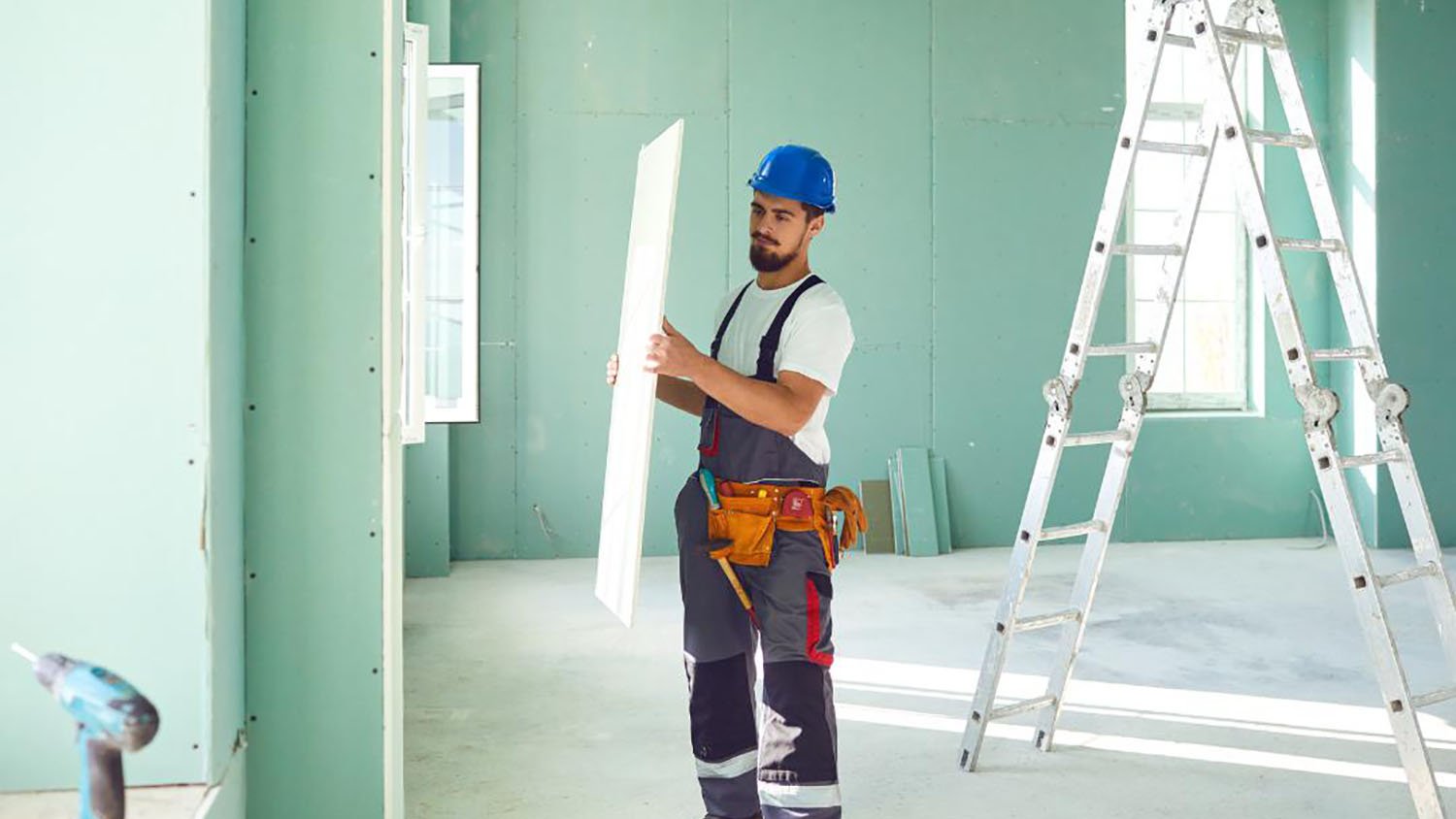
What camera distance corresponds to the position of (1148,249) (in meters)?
3.17

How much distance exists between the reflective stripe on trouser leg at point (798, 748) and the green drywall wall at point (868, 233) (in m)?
4.57

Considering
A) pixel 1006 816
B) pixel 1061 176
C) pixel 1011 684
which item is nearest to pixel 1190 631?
pixel 1011 684

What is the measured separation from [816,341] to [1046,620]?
132 centimetres

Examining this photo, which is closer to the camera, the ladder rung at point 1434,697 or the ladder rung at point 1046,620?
the ladder rung at point 1434,697

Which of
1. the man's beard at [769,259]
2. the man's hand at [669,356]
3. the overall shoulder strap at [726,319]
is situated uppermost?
the man's beard at [769,259]

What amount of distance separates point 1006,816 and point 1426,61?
22.1ft

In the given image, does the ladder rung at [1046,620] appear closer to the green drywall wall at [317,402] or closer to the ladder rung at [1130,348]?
the ladder rung at [1130,348]

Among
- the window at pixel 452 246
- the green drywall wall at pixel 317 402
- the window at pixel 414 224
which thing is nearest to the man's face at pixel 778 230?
the green drywall wall at pixel 317 402

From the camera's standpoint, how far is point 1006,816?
2.91 meters

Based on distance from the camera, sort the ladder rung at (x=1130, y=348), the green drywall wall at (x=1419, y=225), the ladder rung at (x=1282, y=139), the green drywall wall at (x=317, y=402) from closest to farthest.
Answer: the green drywall wall at (x=317, y=402) < the ladder rung at (x=1282, y=139) < the ladder rung at (x=1130, y=348) < the green drywall wall at (x=1419, y=225)

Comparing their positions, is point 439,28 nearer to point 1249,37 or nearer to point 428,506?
point 428,506

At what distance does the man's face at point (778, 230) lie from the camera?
2455mm

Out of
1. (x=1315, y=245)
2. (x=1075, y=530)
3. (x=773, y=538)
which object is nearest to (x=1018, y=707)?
(x=1075, y=530)

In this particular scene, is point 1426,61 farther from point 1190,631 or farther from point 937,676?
point 937,676
